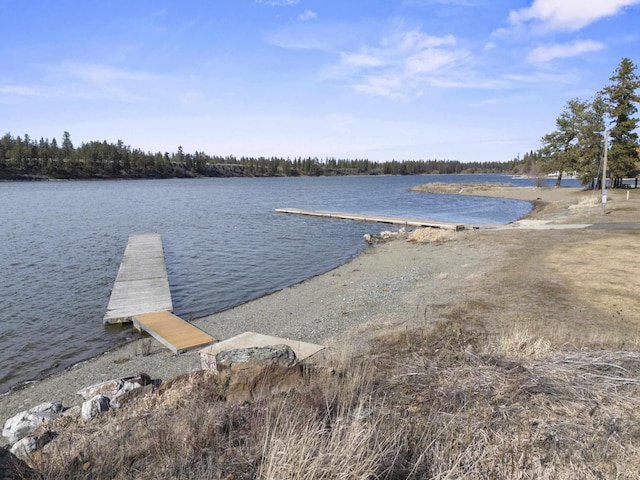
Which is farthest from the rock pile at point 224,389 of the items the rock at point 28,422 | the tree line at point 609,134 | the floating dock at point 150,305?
the tree line at point 609,134

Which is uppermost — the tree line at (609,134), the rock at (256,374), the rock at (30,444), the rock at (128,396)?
the tree line at (609,134)

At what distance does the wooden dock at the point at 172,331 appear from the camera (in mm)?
9914

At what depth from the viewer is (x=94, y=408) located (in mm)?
5859

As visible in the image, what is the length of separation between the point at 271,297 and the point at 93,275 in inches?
341

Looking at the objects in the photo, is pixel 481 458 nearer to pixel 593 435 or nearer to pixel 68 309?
pixel 593 435

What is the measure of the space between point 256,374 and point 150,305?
8941 millimetres

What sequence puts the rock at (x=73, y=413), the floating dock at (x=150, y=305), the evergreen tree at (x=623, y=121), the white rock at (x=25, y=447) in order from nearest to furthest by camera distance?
the white rock at (x=25, y=447), the rock at (x=73, y=413), the floating dock at (x=150, y=305), the evergreen tree at (x=623, y=121)

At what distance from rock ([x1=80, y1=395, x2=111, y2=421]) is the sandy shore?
1877 millimetres

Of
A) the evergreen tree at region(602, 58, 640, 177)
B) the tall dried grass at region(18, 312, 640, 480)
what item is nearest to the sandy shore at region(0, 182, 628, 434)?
the tall dried grass at region(18, 312, 640, 480)

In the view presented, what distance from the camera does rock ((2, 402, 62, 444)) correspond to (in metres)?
5.87

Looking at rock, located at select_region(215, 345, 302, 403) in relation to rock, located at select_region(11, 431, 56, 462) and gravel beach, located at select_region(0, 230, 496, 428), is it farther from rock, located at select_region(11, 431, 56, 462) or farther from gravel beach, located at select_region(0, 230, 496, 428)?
gravel beach, located at select_region(0, 230, 496, 428)

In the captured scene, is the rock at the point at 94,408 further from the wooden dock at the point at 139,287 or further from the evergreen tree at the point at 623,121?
the evergreen tree at the point at 623,121

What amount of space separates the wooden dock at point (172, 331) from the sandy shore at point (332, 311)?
24cm

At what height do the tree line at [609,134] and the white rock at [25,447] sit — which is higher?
the tree line at [609,134]
